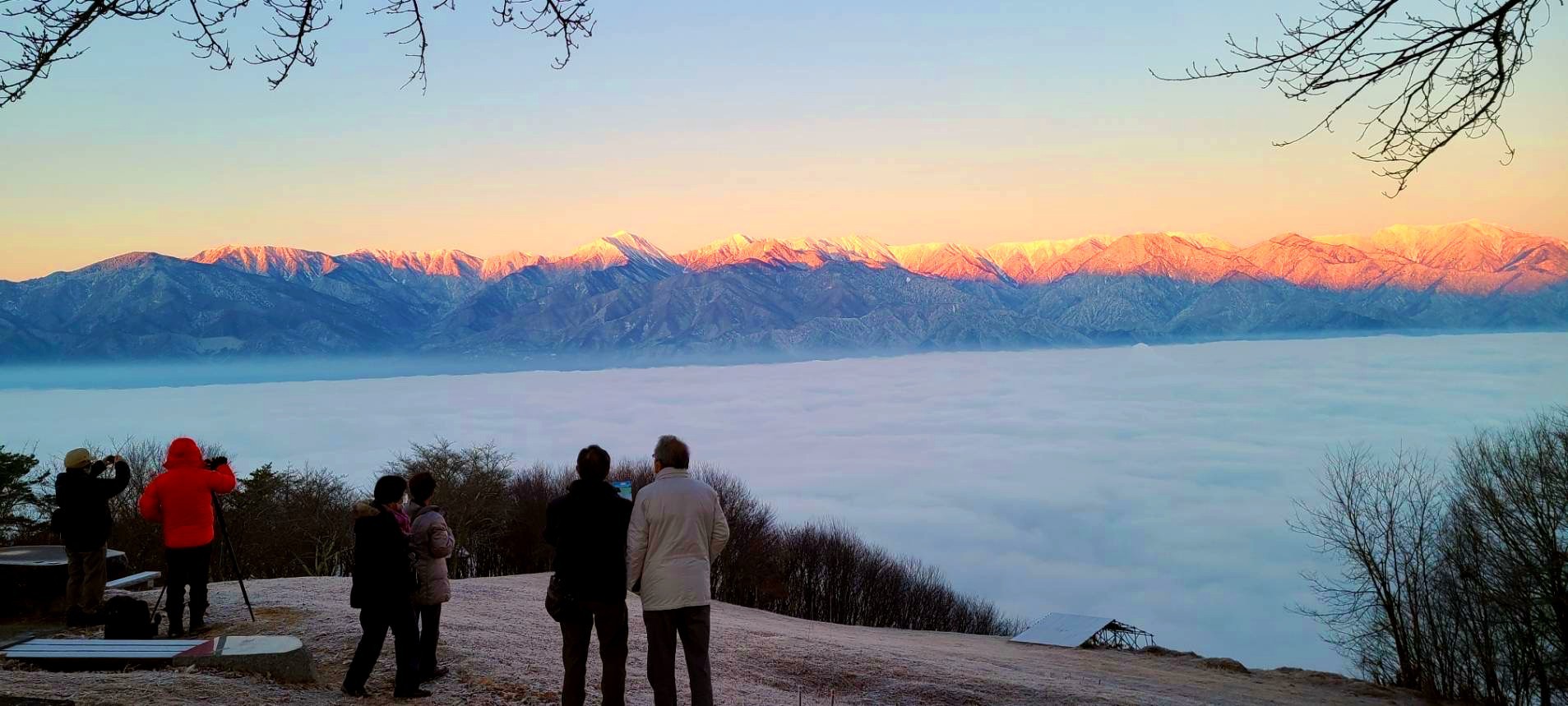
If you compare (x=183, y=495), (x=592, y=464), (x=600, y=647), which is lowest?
(x=600, y=647)

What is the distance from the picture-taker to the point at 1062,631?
33.7 meters

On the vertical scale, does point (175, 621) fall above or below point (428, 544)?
below

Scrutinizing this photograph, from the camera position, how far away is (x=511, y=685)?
400 inches

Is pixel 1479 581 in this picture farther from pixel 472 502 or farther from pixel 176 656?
pixel 472 502

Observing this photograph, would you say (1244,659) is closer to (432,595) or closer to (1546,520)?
(1546,520)

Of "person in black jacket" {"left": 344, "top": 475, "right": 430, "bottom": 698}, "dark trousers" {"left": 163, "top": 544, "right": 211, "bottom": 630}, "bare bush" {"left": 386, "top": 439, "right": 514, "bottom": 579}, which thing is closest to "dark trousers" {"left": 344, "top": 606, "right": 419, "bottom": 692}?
"person in black jacket" {"left": 344, "top": 475, "right": 430, "bottom": 698}

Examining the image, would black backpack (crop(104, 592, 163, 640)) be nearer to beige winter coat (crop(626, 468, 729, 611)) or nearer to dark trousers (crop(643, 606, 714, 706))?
dark trousers (crop(643, 606, 714, 706))

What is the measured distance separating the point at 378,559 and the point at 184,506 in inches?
135

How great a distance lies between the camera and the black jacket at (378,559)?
8.52 m

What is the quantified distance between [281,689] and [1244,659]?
107 metres

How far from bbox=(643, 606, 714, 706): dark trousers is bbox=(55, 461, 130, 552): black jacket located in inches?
261

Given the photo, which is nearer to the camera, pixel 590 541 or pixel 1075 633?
pixel 590 541

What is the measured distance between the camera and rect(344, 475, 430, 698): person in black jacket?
27.9ft

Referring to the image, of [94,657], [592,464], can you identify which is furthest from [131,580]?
[592,464]
